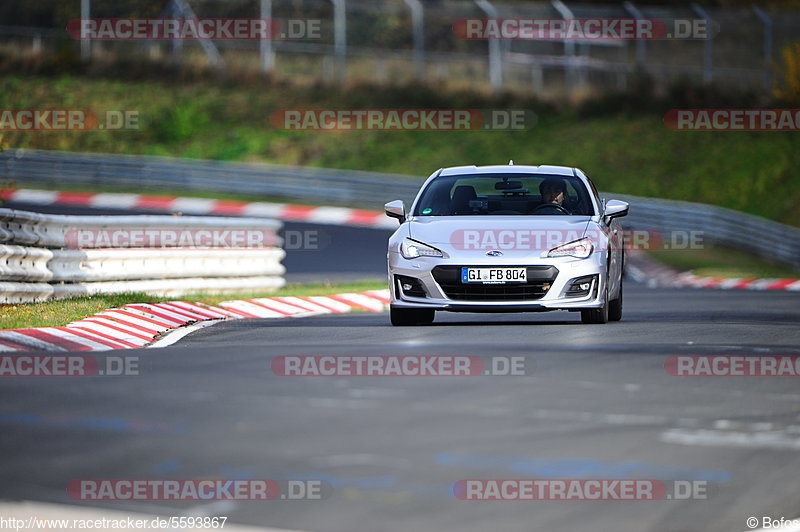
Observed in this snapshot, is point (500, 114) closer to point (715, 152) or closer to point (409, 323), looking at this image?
point (715, 152)

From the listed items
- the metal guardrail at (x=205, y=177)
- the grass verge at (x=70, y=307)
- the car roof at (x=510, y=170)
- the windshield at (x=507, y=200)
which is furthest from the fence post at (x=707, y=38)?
the windshield at (x=507, y=200)

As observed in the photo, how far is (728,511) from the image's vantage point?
6.08 metres

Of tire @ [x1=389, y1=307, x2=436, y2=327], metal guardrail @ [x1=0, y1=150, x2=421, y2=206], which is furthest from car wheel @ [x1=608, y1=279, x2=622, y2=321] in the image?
metal guardrail @ [x1=0, y1=150, x2=421, y2=206]

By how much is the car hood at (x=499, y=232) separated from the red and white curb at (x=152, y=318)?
7.91 feet

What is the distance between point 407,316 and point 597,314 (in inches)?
65.5

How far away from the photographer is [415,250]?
13234 millimetres

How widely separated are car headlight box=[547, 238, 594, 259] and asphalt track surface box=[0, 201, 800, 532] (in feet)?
7.03

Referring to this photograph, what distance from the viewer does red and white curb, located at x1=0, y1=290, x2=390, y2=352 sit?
11.6m

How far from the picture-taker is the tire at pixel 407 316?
1353cm

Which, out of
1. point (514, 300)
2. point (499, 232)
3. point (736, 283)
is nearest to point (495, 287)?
point (514, 300)

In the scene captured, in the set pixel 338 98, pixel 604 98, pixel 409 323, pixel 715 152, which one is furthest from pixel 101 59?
pixel 409 323

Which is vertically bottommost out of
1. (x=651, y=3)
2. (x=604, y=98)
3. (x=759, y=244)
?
(x=759, y=244)

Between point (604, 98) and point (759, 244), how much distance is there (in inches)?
551

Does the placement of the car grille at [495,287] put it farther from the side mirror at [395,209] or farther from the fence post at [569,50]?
the fence post at [569,50]
